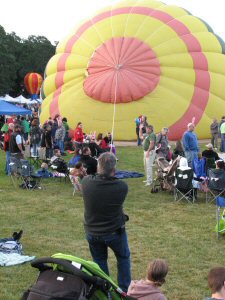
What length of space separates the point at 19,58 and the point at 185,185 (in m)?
53.9

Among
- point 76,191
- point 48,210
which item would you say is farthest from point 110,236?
point 76,191

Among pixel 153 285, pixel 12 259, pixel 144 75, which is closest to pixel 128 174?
pixel 144 75

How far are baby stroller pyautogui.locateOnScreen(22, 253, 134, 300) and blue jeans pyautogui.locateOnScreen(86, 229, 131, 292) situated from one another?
97 centimetres

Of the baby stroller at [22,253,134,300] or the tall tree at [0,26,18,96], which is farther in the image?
the tall tree at [0,26,18,96]

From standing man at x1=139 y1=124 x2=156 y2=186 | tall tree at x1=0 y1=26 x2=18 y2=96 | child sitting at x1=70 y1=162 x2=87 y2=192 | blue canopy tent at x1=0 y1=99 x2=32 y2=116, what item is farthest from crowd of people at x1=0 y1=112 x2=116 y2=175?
tall tree at x1=0 y1=26 x2=18 y2=96

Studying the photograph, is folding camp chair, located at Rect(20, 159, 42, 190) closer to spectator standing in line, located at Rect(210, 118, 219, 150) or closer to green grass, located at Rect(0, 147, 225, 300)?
green grass, located at Rect(0, 147, 225, 300)

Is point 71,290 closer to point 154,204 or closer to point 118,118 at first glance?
point 154,204

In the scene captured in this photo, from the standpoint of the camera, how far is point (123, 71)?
18062 mm

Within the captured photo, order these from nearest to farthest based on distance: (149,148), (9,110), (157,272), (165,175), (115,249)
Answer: (157,272) < (115,249) < (165,175) < (149,148) < (9,110)

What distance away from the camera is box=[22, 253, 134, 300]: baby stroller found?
3.29 meters

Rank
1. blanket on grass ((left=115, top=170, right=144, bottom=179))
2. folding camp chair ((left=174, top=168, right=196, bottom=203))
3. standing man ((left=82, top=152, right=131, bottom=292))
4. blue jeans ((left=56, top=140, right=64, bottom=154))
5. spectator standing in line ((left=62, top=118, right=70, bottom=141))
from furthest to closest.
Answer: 1. spectator standing in line ((left=62, top=118, right=70, bottom=141))
2. blue jeans ((left=56, top=140, right=64, bottom=154))
3. blanket on grass ((left=115, top=170, right=144, bottom=179))
4. folding camp chair ((left=174, top=168, right=196, bottom=203))
5. standing man ((left=82, top=152, right=131, bottom=292))

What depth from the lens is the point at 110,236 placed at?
Answer: 15.1ft

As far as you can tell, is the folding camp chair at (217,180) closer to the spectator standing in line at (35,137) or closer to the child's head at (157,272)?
the child's head at (157,272)

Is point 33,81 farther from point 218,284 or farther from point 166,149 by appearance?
point 218,284
